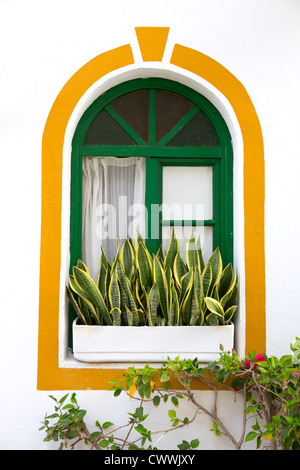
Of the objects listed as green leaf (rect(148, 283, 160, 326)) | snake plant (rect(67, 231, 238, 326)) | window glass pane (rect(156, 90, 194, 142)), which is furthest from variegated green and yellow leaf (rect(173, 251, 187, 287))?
window glass pane (rect(156, 90, 194, 142))

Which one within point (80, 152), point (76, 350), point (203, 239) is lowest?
point (76, 350)

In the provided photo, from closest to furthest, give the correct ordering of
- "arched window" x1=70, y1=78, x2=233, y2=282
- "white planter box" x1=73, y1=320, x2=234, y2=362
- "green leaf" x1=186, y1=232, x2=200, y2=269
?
"white planter box" x1=73, y1=320, x2=234, y2=362
"green leaf" x1=186, y1=232, x2=200, y2=269
"arched window" x1=70, y1=78, x2=233, y2=282

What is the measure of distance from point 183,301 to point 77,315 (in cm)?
70

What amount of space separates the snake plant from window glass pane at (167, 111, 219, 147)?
65 cm

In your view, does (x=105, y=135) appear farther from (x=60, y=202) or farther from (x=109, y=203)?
(x=60, y=202)

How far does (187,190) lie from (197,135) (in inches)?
14.7

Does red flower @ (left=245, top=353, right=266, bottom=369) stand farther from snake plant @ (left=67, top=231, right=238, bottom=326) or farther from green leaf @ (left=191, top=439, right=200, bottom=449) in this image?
green leaf @ (left=191, top=439, right=200, bottom=449)

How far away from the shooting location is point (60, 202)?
280 centimetres

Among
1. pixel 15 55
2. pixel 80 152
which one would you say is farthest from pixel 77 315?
pixel 15 55

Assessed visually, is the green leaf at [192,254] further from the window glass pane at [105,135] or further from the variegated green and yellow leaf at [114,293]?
the window glass pane at [105,135]

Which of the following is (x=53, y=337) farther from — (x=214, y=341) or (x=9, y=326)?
(x=214, y=341)

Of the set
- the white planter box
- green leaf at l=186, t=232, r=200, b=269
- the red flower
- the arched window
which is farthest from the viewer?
the arched window

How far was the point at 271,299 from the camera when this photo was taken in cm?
280

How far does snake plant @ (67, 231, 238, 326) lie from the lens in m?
2.69
